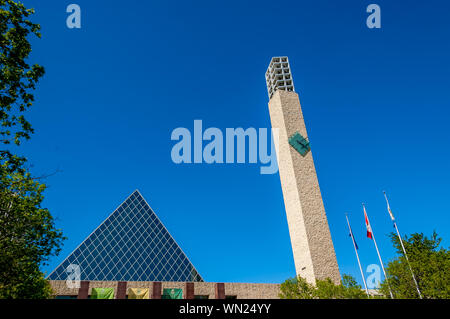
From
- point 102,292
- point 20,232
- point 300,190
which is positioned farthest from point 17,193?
point 300,190

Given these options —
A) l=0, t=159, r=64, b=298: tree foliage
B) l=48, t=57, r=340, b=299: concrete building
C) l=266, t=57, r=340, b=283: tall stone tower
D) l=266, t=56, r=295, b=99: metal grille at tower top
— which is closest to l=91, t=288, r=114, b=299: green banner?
l=48, t=57, r=340, b=299: concrete building

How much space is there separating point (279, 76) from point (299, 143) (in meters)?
13.2

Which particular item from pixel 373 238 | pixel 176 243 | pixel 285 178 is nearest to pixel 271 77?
pixel 285 178

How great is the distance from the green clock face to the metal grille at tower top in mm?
9129

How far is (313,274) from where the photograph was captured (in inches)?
1303

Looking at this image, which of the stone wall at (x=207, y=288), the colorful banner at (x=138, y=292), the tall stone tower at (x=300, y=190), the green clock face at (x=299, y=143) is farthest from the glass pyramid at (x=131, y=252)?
the green clock face at (x=299, y=143)

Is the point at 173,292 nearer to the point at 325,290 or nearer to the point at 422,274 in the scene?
the point at 325,290

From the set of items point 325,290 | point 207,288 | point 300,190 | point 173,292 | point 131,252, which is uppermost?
point 131,252

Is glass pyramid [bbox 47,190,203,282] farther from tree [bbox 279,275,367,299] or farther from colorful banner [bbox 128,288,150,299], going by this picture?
tree [bbox 279,275,367,299]

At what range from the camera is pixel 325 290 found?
26.5 metres

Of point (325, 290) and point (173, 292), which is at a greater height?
point (173, 292)

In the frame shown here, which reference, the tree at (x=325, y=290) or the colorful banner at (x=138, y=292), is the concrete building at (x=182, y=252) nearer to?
the colorful banner at (x=138, y=292)
